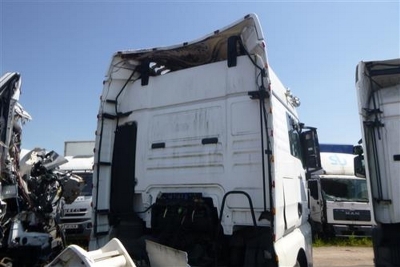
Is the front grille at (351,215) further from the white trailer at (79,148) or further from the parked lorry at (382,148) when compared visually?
the white trailer at (79,148)

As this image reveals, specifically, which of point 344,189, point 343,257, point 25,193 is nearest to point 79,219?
point 25,193

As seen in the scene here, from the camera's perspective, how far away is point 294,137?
530 centimetres

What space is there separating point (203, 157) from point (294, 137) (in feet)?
5.90

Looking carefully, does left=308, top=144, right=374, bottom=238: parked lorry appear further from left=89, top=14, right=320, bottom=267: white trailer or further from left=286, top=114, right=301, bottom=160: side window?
left=89, top=14, right=320, bottom=267: white trailer

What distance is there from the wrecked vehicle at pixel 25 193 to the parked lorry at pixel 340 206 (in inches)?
327

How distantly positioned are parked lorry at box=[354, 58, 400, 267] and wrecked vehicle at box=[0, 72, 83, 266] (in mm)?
5152

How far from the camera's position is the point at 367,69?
528 centimetres

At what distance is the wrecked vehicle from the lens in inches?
214

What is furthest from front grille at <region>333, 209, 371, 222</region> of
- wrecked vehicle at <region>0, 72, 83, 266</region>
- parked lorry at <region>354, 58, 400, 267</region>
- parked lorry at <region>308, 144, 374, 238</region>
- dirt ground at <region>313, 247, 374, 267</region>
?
wrecked vehicle at <region>0, 72, 83, 266</region>

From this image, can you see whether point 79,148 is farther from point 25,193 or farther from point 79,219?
point 25,193

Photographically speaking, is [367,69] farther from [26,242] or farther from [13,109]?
[26,242]

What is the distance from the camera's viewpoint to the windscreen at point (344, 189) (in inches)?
504

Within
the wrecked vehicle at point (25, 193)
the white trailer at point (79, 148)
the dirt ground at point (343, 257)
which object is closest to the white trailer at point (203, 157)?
the wrecked vehicle at point (25, 193)

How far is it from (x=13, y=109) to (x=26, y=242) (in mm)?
2135
